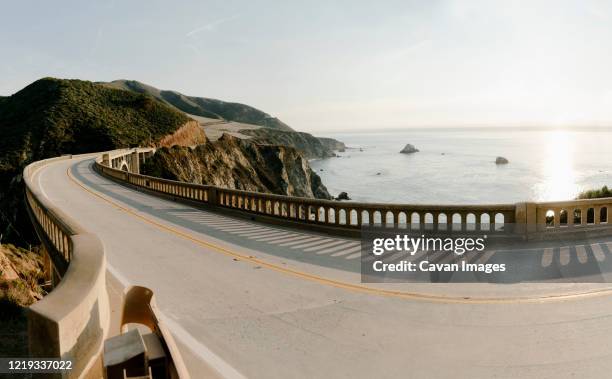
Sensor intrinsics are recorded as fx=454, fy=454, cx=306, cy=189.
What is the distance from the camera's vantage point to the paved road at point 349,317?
534 centimetres

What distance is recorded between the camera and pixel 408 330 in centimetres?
630

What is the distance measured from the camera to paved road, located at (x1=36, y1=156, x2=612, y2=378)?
210 inches

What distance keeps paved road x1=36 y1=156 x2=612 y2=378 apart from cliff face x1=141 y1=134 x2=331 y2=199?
60630 millimetres

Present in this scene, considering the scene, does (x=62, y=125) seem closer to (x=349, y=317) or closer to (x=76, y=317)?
(x=349, y=317)

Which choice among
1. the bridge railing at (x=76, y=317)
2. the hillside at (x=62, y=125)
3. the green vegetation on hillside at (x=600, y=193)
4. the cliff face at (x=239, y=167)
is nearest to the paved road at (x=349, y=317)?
the bridge railing at (x=76, y=317)

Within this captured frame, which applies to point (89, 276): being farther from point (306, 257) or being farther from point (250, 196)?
point (250, 196)

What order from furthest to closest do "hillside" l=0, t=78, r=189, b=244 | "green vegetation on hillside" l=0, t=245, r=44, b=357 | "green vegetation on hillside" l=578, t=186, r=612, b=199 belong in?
"hillside" l=0, t=78, r=189, b=244 < "green vegetation on hillside" l=578, t=186, r=612, b=199 < "green vegetation on hillside" l=0, t=245, r=44, b=357

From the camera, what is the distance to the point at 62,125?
86562mm

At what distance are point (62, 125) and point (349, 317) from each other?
93.7m

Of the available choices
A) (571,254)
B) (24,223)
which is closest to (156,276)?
(571,254)

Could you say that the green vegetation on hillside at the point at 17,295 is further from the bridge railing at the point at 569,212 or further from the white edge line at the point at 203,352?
the bridge railing at the point at 569,212

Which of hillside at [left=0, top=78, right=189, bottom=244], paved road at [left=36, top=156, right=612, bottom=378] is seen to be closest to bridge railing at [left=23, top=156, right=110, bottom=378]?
paved road at [left=36, top=156, right=612, bottom=378]

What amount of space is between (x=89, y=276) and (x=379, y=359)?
3406mm

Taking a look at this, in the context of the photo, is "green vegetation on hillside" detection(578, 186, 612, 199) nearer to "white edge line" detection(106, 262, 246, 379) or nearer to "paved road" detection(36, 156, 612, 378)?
"paved road" detection(36, 156, 612, 378)
